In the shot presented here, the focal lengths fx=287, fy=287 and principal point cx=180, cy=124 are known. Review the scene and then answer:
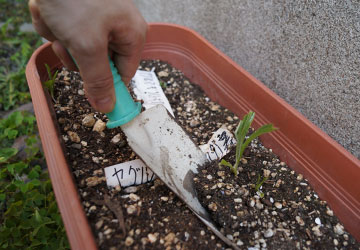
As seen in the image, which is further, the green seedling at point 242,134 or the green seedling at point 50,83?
the green seedling at point 50,83

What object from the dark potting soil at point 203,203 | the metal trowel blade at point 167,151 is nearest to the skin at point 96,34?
the metal trowel blade at point 167,151

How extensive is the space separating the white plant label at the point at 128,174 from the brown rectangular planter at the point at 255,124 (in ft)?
0.44

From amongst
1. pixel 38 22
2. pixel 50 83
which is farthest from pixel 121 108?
pixel 50 83

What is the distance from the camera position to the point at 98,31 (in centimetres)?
53

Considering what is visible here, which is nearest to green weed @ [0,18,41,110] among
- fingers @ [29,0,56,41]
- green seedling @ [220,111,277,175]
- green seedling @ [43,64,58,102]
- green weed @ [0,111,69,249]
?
green weed @ [0,111,69,249]

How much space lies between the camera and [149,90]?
113 centimetres

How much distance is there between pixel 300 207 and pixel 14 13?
2.45 meters

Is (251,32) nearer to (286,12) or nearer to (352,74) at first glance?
(286,12)

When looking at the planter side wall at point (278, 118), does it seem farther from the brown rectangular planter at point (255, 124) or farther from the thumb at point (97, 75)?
the thumb at point (97, 75)

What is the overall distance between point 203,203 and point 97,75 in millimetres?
427

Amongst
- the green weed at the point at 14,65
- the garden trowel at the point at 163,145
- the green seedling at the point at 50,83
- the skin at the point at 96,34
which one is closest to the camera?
the skin at the point at 96,34

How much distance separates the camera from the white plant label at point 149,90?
1.08 m

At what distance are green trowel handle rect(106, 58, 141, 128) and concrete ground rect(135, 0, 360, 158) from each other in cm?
62

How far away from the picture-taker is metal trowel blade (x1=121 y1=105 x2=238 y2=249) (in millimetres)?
769
